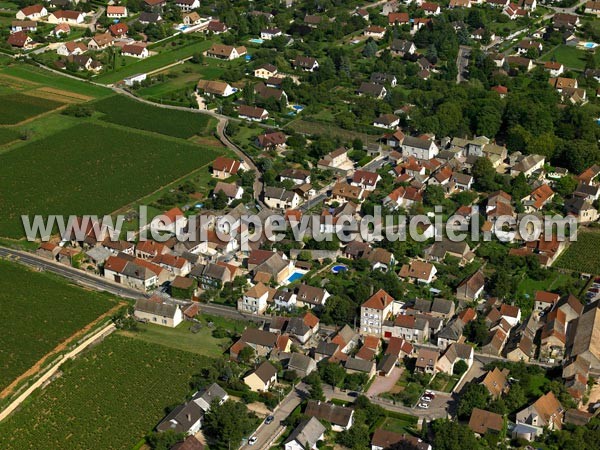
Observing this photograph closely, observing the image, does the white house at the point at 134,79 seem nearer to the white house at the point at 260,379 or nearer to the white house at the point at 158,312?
the white house at the point at 158,312

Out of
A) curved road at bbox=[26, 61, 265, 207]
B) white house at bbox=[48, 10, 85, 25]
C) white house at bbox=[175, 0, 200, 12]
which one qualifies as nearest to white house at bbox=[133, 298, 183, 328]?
curved road at bbox=[26, 61, 265, 207]

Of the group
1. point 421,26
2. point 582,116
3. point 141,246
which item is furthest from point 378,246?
point 421,26

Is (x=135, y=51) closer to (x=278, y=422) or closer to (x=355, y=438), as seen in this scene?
(x=278, y=422)

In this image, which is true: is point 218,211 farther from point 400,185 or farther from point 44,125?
point 44,125

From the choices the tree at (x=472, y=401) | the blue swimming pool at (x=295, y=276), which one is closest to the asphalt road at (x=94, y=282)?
the blue swimming pool at (x=295, y=276)

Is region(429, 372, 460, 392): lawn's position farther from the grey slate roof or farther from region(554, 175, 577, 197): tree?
region(554, 175, 577, 197): tree

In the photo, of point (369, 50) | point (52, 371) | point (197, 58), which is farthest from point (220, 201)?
point (369, 50)

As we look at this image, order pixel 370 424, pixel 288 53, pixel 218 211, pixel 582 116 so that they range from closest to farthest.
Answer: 1. pixel 370 424
2. pixel 218 211
3. pixel 582 116
4. pixel 288 53
